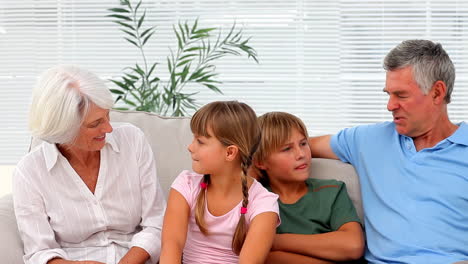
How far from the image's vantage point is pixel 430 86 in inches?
89.1

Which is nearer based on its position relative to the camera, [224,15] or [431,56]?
[431,56]

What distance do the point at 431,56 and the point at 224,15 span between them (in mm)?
2693

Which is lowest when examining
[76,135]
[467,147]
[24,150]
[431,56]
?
[24,150]

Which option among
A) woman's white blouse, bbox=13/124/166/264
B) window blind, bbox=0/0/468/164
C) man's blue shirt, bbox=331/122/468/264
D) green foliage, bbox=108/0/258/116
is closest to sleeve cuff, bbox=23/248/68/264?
woman's white blouse, bbox=13/124/166/264

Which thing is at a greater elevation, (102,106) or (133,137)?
(102,106)

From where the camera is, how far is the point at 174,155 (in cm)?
248

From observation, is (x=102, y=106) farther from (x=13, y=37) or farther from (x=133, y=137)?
(x=13, y=37)

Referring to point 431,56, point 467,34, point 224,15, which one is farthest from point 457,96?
point 431,56

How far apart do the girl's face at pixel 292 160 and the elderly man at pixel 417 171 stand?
0.24m

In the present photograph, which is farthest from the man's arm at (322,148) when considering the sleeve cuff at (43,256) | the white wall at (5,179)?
the white wall at (5,179)

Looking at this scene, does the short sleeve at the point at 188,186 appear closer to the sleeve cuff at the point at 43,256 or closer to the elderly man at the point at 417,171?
the sleeve cuff at the point at 43,256

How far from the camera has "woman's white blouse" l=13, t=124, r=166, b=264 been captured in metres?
2.13

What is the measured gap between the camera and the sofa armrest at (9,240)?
2082 millimetres

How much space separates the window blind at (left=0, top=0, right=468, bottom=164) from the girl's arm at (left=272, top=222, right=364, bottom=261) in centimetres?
263
